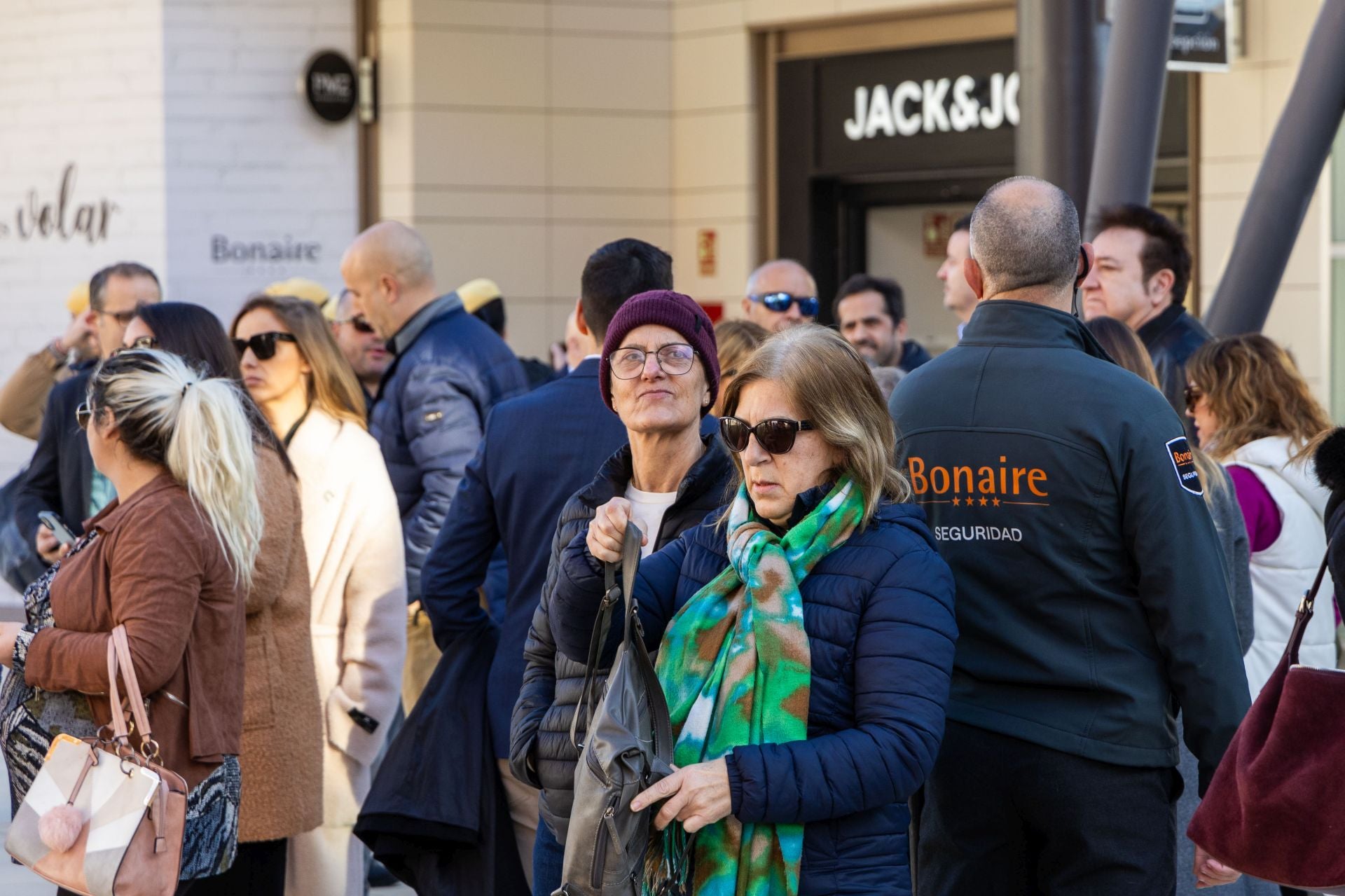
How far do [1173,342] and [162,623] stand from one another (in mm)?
3674

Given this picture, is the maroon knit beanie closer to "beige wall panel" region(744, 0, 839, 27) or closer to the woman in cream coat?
the woman in cream coat

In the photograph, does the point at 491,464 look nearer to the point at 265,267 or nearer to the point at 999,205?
the point at 999,205

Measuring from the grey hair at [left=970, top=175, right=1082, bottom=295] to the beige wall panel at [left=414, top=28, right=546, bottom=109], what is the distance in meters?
8.50

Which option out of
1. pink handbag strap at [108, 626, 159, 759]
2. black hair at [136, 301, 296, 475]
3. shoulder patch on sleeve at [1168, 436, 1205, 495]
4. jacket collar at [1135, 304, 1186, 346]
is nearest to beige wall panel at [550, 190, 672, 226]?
jacket collar at [1135, 304, 1186, 346]

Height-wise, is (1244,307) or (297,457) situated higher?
(1244,307)

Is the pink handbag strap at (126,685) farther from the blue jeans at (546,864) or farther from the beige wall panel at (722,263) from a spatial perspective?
the beige wall panel at (722,263)

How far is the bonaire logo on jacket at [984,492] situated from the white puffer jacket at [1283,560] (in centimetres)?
188

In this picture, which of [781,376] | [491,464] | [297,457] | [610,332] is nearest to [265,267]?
[297,457]

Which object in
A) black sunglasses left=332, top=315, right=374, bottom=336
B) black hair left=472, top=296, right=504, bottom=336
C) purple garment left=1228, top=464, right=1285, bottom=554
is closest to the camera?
purple garment left=1228, top=464, right=1285, bottom=554

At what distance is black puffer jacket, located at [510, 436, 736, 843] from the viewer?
3473mm

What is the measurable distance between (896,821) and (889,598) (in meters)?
0.39

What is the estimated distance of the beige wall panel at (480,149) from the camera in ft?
38.0

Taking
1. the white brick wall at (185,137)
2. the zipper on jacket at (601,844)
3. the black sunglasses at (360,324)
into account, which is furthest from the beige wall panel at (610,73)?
the zipper on jacket at (601,844)

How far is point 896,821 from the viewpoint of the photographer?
2.93m
